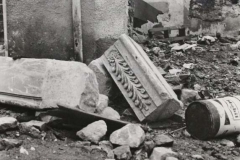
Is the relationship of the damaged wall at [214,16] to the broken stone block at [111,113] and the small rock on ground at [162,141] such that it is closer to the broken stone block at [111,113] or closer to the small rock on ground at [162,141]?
the broken stone block at [111,113]

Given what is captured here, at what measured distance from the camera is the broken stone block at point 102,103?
10.3 feet

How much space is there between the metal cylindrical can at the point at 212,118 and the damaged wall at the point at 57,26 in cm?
136

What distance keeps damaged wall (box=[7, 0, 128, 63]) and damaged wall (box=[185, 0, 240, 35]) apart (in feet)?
13.5

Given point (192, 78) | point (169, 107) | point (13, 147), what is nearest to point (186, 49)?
point (192, 78)

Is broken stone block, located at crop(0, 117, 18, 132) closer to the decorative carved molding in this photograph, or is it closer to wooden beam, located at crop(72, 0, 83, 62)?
the decorative carved molding

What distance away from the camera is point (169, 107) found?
3229 mm

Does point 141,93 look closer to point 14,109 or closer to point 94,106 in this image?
point 94,106

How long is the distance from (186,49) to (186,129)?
302 centimetres

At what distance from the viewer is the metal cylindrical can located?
2.87 metres

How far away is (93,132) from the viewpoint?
108 inches

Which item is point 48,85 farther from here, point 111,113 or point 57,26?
point 57,26

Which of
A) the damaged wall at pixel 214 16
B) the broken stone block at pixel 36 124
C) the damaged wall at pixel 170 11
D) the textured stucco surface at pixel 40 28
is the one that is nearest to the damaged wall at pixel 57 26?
the textured stucco surface at pixel 40 28

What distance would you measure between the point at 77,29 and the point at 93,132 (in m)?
1.45

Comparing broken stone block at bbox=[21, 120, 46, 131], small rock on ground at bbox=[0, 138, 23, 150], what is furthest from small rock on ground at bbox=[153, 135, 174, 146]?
small rock on ground at bbox=[0, 138, 23, 150]
